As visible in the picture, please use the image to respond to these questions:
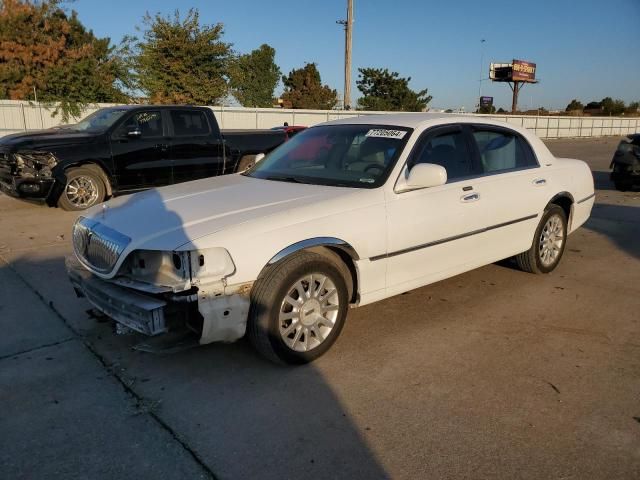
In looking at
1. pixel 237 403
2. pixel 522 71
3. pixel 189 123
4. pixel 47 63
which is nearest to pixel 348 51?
pixel 47 63

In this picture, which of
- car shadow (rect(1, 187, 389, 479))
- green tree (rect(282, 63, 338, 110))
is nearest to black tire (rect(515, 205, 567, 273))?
car shadow (rect(1, 187, 389, 479))

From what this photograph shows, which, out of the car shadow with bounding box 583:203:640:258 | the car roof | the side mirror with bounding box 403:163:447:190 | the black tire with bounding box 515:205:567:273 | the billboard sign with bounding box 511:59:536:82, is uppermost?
the billboard sign with bounding box 511:59:536:82

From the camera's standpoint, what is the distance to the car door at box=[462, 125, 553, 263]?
185 inches

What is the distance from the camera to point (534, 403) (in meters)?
3.17

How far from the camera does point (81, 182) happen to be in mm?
8562

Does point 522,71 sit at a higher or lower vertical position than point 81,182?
higher

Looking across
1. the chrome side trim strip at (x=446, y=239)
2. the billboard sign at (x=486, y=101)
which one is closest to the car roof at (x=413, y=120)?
the chrome side trim strip at (x=446, y=239)

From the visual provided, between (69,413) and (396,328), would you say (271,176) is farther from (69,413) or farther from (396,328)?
(69,413)

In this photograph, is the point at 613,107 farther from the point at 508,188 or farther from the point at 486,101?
the point at 508,188

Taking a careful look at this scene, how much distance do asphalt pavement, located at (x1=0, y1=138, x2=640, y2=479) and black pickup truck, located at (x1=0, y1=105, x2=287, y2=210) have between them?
3.84 m

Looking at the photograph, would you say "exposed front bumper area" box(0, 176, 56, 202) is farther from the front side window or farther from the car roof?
the car roof

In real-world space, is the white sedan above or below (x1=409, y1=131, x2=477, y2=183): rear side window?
below

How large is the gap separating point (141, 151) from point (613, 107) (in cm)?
7047

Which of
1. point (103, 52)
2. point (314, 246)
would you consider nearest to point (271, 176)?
point (314, 246)
